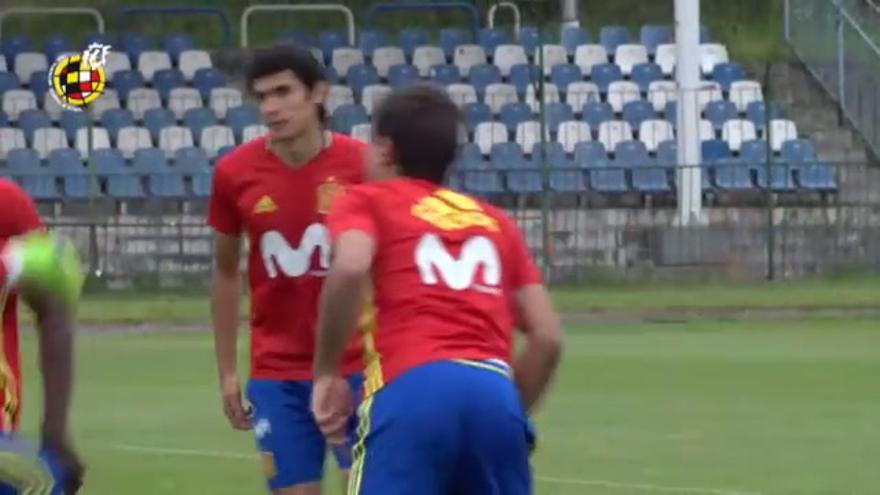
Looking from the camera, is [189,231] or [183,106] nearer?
[189,231]

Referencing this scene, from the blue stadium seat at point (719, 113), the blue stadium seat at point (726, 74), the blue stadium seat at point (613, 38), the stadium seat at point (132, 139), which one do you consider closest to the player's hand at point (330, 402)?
the stadium seat at point (132, 139)

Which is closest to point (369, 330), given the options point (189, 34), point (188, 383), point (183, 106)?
point (188, 383)

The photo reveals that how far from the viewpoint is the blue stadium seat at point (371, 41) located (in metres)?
36.0

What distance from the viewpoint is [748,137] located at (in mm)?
→ 34219

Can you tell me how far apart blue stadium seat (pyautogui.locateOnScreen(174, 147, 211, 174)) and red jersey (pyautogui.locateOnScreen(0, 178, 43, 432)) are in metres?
25.7

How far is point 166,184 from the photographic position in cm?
3109

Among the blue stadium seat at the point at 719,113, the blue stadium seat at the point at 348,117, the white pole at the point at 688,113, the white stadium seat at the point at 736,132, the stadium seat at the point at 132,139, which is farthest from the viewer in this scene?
the blue stadium seat at the point at 719,113

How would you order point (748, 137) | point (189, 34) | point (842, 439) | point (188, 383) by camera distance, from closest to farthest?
point (842, 439)
point (188, 383)
point (748, 137)
point (189, 34)

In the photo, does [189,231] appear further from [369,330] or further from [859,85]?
[369,330]

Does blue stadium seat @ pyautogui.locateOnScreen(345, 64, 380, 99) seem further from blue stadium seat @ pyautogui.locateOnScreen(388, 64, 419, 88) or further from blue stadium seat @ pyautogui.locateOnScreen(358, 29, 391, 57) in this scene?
blue stadium seat @ pyautogui.locateOnScreen(358, 29, 391, 57)

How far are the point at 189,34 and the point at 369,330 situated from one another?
109ft

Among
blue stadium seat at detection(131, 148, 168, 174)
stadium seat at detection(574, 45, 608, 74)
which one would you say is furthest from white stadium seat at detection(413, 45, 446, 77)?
blue stadium seat at detection(131, 148, 168, 174)

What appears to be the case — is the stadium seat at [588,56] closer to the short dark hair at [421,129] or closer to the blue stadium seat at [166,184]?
the blue stadium seat at [166,184]

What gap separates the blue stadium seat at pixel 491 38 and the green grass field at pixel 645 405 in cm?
1016
